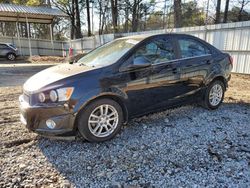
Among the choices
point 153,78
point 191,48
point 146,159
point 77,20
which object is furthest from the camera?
point 77,20

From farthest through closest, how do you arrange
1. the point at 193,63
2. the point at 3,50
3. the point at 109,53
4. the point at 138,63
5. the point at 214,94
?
the point at 3,50, the point at 214,94, the point at 193,63, the point at 109,53, the point at 138,63

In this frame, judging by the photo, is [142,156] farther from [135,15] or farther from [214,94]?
[135,15]

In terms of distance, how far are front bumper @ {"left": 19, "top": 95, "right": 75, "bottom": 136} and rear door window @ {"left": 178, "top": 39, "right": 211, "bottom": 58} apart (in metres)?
2.47

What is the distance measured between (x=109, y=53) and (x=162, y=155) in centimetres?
202

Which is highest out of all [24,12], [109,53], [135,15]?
[135,15]

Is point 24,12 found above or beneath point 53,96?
above

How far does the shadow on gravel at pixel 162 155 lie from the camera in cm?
285

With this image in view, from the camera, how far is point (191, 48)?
4.81 metres

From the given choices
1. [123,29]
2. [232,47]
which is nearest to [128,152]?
[232,47]

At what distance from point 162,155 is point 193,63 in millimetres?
2116

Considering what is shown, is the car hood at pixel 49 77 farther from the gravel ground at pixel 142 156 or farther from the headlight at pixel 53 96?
the gravel ground at pixel 142 156

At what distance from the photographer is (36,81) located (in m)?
3.75

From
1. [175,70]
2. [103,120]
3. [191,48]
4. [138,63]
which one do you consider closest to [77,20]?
[191,48]

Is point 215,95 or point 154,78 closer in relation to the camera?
point 154,78
